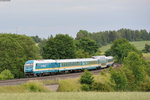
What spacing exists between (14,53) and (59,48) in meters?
17.6

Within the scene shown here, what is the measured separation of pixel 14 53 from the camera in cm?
6994

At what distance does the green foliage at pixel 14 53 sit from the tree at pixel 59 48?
22.5ft

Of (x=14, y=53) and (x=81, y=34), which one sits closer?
(x=14, y=53)

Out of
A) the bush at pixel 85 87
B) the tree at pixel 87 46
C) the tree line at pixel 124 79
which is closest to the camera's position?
the bush at pixel 85 87

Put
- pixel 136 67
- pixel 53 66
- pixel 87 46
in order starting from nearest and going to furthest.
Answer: pixel 53 66 → pixel 136 67 → pixel 87 46

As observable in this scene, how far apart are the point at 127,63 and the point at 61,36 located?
2600 cm

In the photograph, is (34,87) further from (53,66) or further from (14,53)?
(14,53)

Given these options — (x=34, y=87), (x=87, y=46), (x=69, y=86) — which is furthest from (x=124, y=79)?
(x=87, y=46)

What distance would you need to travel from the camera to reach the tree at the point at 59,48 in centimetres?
8331

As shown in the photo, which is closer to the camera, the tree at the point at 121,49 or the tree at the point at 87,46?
the tree at the point at 121,49

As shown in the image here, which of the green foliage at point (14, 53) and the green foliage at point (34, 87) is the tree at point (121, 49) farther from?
the green foliage at point (34, 87)

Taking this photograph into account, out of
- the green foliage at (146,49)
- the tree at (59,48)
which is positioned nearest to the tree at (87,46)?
the tree at (59,48)

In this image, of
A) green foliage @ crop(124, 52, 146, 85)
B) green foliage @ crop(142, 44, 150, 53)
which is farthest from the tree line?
green foliage @ crop(142, 44, 150, 53)

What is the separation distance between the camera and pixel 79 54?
94.3 meters
